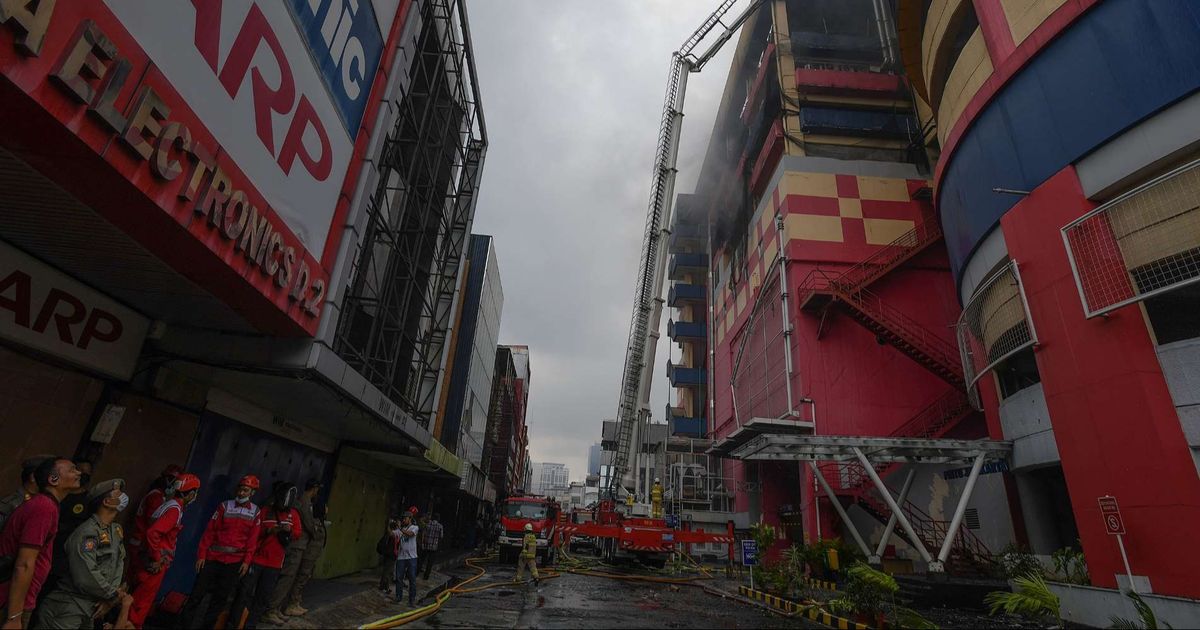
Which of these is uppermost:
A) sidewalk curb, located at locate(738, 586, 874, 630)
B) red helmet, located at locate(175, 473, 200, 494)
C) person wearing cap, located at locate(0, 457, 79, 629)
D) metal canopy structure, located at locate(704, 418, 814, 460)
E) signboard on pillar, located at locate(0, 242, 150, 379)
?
metal canopy structure, located at locate(704, 418, 814, 460)

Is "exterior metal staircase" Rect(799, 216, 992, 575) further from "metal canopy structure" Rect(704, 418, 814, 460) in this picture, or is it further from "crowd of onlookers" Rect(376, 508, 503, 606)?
"crowd of onlookers" Rect(376, 508, 503, 606)

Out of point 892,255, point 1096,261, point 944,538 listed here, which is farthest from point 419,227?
point 892,255

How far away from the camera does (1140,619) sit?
9406 mm

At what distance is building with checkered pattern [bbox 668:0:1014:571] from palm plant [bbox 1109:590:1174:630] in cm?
706

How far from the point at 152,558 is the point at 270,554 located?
1705mm

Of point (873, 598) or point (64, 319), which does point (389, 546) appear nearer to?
point (64, 319)

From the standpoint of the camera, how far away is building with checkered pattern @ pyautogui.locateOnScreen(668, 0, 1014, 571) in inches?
867

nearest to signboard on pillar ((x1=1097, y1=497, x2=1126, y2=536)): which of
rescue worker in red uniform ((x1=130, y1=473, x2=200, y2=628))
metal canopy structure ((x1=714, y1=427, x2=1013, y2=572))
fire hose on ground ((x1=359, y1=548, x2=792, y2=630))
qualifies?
metal canopy structure ((x1=714, y1=427, x2=1013, y2=572))

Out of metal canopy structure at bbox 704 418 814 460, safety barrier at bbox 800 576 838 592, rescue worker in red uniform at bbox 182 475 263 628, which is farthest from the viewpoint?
metal canopy structure at bbox 704 418 814 460

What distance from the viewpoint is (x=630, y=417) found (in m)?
30.1

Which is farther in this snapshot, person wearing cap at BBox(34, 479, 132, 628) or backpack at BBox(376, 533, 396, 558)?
backpack at BBox(376, 533, 396, 558)

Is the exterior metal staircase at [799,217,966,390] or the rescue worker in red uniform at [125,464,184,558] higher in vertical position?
the exterior metal staircase at [799,217,966,390]

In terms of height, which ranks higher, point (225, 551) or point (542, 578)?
point (225, 551)

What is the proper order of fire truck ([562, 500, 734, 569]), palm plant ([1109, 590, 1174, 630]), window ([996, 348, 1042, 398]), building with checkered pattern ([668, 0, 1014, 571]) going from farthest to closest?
building with checkered pattern ([668, 0, 1014, 571])
fire truck ([562, 500, 734, 569])
window ([996, 348, 1042, 398])
palm plant ([1109, 590, 1174, 630])
